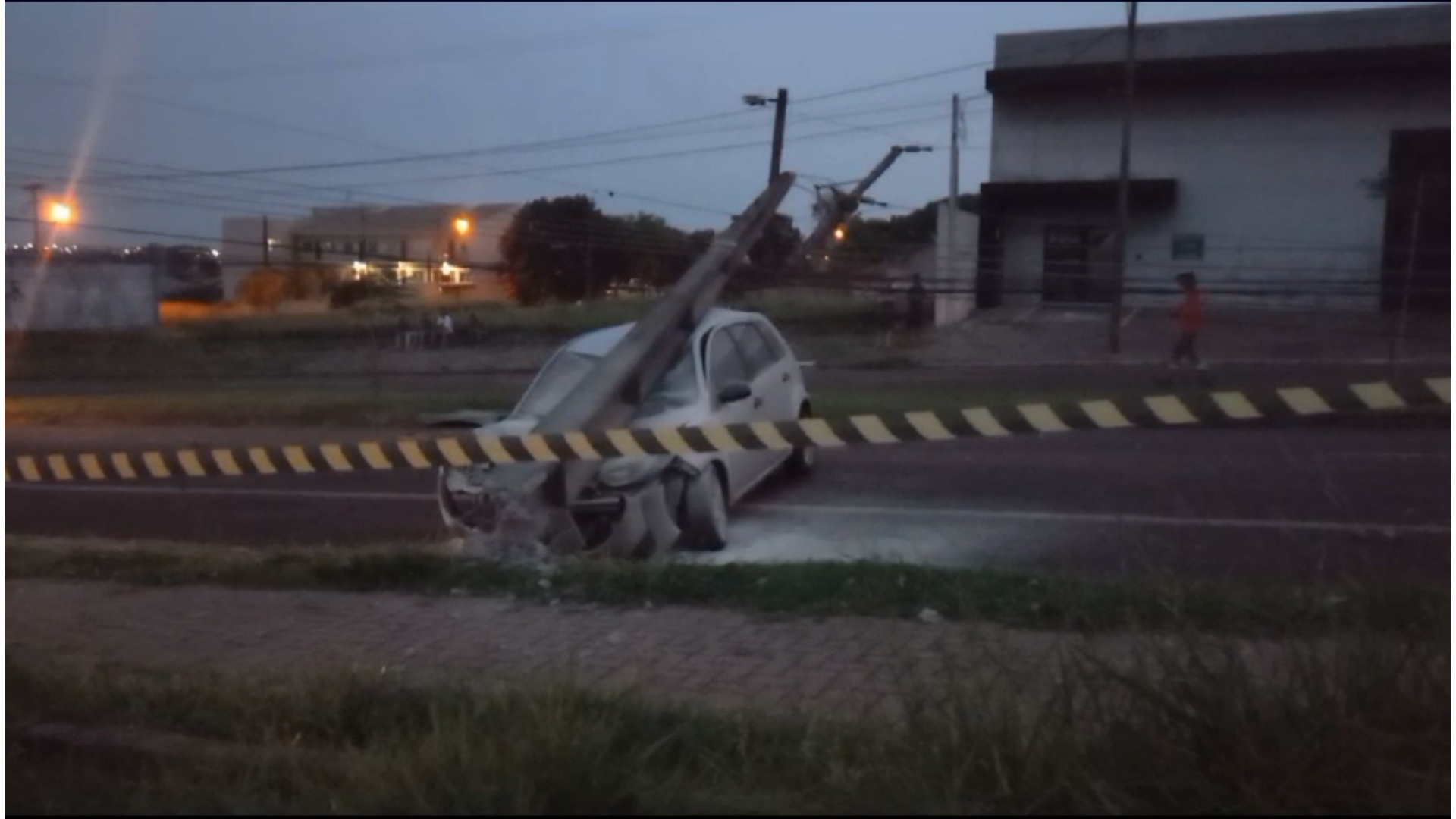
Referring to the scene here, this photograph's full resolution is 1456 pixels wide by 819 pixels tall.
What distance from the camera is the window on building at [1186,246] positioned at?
61.2 feet

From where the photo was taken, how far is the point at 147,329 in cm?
2569

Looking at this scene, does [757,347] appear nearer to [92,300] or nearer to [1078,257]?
[1078,257]

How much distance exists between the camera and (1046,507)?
1126cm

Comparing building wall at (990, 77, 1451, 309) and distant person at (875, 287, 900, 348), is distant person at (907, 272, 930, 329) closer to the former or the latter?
distant person at (875, 287, 900, 348)

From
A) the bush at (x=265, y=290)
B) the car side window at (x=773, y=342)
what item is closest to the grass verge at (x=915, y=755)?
the car side window at (x=773, y=342)

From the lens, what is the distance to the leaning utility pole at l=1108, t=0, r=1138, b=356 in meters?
15.5

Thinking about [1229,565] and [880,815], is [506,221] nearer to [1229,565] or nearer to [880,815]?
[1229,565]

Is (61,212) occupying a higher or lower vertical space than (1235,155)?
lower

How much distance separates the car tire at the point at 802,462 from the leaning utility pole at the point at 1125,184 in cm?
461

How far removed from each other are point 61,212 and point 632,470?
14241mm

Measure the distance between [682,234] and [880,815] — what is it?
43.2 ft

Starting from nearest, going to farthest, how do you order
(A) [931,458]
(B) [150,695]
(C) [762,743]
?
(C) [762,743]
(B) [150,695]
(A) [931,458]

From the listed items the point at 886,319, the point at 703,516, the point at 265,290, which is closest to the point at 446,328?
the point at 886,319

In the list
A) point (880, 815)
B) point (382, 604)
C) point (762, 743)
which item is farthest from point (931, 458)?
point (880, 815)
